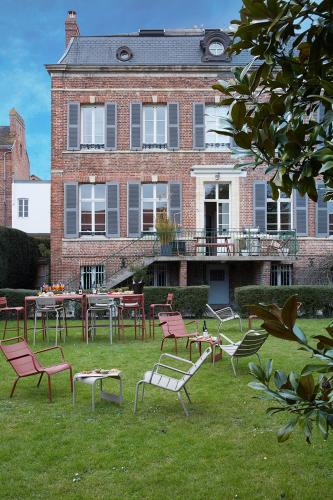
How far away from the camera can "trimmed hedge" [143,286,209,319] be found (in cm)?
1555

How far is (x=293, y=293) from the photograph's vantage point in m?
15.4

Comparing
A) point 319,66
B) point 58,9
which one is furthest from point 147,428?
point 58,9

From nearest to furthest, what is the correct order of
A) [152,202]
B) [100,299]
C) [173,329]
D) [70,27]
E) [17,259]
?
[173,329] → [100,299] → [152,202] → [17,259] → [70,27]

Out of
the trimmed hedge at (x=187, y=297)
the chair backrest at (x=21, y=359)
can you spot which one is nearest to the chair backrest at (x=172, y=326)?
the chair backrest at (x=21, y=359)

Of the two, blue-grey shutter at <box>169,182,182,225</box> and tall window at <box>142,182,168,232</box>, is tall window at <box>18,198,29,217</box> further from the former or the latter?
blue-grey shutter at <box>169,182,182,225</box>

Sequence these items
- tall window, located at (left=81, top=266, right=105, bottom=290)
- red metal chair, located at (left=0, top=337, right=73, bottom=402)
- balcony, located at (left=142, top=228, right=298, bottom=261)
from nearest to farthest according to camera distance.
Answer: red metal chair, located at (left=0, top=337, right=73, bottom=402) < balcony, located at (left=142, top=228, right=298, bottom=261) < tall window, located at (left=81, top=266, right=105, bottom=290)

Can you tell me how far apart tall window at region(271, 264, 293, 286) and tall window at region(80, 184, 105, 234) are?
6.21 meters

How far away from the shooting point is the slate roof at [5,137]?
33.0m

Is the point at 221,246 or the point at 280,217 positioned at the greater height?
the point at 280,217

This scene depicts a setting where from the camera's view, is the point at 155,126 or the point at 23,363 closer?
the point at 23,363

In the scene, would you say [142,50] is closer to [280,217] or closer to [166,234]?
[166,234]

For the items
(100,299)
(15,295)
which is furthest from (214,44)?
(100,299)

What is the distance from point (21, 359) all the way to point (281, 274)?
1400 cm

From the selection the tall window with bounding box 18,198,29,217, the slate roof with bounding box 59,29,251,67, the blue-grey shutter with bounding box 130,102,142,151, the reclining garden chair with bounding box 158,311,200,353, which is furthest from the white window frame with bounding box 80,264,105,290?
the tall window with bounding box 18,198,29,217
